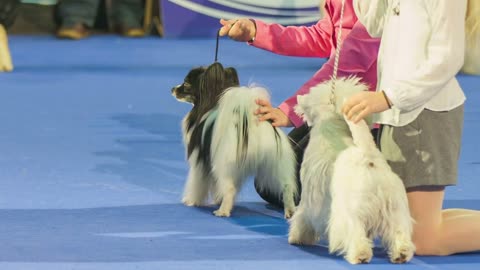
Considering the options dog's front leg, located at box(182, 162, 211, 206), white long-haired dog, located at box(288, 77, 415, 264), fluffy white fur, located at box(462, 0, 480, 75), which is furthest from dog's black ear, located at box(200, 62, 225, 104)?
fluffy white fur, located at box(462, 0, 480, 75)

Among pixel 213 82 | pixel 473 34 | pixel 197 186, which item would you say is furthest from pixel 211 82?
pixel 473 34

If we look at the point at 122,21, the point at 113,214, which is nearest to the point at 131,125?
the point at 113,214

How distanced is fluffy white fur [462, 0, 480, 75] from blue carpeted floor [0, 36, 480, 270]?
0.16 metres

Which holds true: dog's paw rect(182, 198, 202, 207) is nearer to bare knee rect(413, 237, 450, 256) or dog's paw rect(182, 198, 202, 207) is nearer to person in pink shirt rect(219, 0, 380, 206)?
person in pink shirt rect(219, 0, 380, 206)

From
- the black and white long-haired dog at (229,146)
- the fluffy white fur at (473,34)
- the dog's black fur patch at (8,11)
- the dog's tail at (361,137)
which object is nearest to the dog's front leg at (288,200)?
the black and white long-haired dog at (229,146)

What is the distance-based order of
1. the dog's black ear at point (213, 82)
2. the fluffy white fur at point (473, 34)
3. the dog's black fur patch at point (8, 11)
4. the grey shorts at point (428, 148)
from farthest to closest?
the dog's black fur patch at point (8, 11), the fluffy white fur at point (473, 34), the dog's black ear at point (213, 82), the grey shorts at point (428, 148)

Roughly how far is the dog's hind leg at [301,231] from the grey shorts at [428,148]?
343 millimetres

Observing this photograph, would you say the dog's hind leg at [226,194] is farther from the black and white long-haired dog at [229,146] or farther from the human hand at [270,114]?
the human hand at [270,114]

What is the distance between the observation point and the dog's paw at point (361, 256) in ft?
9.73

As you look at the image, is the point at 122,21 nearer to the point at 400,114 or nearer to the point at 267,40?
the point at 267,40

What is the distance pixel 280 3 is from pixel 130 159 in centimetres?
456

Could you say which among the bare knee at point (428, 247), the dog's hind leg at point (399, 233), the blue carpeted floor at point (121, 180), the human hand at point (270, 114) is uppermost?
the human hand at point (270, 114)

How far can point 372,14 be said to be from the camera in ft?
10.4

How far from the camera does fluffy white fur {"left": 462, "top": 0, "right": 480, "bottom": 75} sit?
596 centimetres
